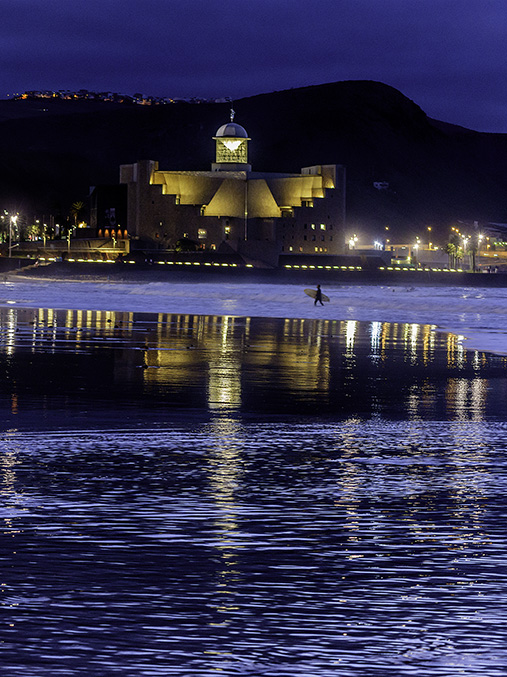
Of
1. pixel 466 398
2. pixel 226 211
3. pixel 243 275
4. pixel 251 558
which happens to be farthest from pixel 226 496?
Answer: pixel 226 211

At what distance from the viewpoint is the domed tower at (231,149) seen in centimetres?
16200

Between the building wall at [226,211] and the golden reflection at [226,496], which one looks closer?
the golden reflection at [226,496]

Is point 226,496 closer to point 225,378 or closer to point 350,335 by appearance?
point 225,378

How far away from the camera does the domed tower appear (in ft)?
531

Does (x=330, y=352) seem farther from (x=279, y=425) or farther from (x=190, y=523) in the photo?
(x=190, y=523)

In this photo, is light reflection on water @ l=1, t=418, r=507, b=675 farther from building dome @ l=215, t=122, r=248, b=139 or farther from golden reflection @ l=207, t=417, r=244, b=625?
building dome @ l=215, t=122, r=248, b=139

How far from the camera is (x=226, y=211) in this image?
15325 centimetres

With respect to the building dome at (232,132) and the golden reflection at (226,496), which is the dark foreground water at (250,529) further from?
the building dome at (232,132)

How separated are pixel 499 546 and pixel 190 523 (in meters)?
2.38

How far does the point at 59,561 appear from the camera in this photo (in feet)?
23.3

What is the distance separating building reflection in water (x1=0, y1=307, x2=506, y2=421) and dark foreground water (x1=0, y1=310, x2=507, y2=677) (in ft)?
0.54

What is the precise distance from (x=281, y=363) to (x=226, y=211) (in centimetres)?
13098

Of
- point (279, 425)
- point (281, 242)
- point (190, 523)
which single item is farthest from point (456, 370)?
point (281, 242)

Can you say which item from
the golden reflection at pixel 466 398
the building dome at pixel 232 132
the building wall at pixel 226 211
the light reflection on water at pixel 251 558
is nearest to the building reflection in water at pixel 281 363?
the golden reflection at pixel 466 398
